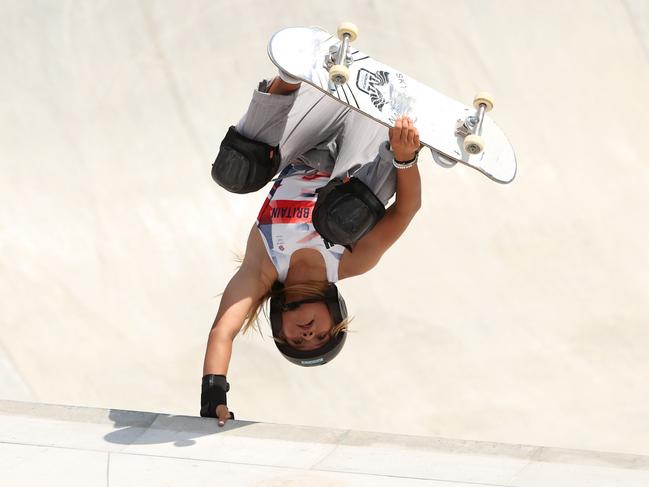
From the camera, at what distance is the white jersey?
177 inches

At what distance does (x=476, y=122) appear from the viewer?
432cm

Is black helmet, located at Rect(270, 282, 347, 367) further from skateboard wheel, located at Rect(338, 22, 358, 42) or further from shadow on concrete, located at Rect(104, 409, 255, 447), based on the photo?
skateboard wheel, located at Rect(338, 22, 358, 42)

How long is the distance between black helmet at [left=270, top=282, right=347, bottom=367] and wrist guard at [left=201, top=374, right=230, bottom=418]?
333 millimetres

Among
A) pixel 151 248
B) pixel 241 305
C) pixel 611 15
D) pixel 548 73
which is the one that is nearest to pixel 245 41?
pixel 151 248

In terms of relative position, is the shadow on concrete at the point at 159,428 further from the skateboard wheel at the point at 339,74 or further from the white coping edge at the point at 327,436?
the skateboard wheel at the point at 339,74

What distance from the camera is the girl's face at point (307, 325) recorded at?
434 cm

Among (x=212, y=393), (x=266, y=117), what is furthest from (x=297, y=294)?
(x=266, y=117)

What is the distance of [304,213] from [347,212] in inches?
14.6

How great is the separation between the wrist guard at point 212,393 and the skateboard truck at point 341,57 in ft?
4.22

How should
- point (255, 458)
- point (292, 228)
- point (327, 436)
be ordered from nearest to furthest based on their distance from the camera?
point (255, 458) < point (327, 436) < point (292, 228)

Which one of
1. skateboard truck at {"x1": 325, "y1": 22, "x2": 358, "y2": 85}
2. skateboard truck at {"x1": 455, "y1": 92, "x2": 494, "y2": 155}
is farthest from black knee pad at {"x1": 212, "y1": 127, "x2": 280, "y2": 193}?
skateboard truck at {"x1": 455, "y1": 92, "x2": 494, "y2": 155}

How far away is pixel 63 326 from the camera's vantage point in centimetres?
678

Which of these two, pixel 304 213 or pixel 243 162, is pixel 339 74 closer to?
pixel 243 162

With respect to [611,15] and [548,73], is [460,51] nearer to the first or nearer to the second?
[548,73]
